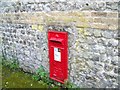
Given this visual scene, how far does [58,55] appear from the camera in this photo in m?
5.52

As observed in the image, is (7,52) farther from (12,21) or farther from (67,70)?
(67,70)

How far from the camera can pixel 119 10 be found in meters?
4.30

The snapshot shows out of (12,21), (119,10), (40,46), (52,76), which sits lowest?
(52,76)

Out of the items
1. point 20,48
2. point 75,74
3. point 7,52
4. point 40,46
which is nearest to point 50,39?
point 40,46

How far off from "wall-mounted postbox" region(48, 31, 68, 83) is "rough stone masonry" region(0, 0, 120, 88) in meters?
0.11

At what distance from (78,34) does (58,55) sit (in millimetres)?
735

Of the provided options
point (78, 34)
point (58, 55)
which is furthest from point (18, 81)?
point (78, 34)

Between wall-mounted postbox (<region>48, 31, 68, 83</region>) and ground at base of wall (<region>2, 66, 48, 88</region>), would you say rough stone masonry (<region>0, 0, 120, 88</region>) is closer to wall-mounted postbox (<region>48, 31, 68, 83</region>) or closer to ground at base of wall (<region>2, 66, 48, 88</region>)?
wall-mounted postbox (<region>48, 31, 68, 83</region>)

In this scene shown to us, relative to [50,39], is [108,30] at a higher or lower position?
higher

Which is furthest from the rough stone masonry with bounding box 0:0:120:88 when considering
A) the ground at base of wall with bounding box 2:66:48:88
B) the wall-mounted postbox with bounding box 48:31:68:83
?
the ground at base of wall with bounding box 2:66:48:88

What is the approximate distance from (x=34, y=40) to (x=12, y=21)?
3.74 feet

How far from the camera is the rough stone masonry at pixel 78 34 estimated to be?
451cm

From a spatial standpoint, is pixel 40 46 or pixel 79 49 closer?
pixel 79 49

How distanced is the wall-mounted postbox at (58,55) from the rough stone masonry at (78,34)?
0.11 meters
